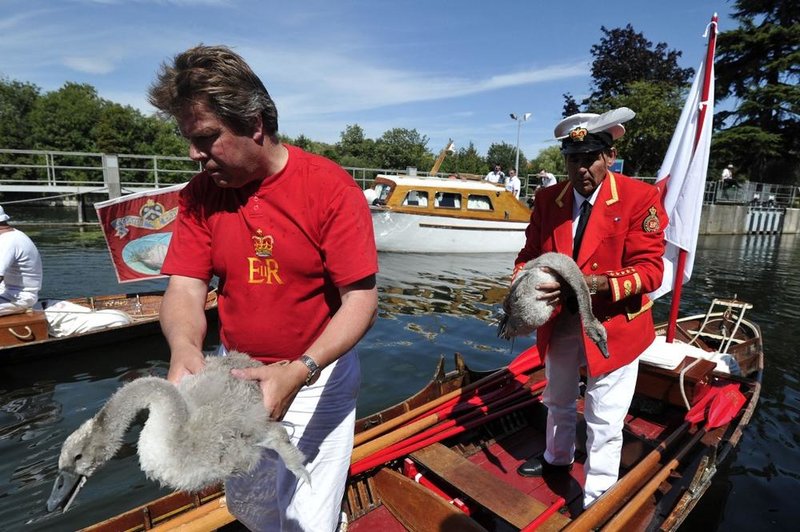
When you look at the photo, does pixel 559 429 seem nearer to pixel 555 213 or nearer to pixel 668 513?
pixel 668 513

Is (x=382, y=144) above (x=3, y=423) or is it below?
above

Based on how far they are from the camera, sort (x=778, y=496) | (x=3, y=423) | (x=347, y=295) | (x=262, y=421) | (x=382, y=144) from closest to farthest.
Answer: (x=262, y=421), (x=347, y=295), (x=778, y=496), (x=3, y=423), (x=382, y=144)

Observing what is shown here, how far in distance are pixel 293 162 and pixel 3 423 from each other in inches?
240

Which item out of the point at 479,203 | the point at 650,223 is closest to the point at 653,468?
the point at 650,223

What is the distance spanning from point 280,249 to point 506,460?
338 centimetres

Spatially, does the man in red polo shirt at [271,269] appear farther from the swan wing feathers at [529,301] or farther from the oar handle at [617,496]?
the oar handle at [617,496]

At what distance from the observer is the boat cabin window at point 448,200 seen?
16703 mm

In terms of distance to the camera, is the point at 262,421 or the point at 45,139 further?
the point at 45,139

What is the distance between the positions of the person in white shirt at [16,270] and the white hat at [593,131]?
665 centimetres

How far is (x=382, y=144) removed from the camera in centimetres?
5403

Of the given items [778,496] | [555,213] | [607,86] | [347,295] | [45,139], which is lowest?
[778,496]

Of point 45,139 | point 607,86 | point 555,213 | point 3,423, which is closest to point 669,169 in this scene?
point 555,213

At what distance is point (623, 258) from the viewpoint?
2908 millimetres

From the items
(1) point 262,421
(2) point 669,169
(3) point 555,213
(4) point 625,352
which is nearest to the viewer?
(1) point 262,421
